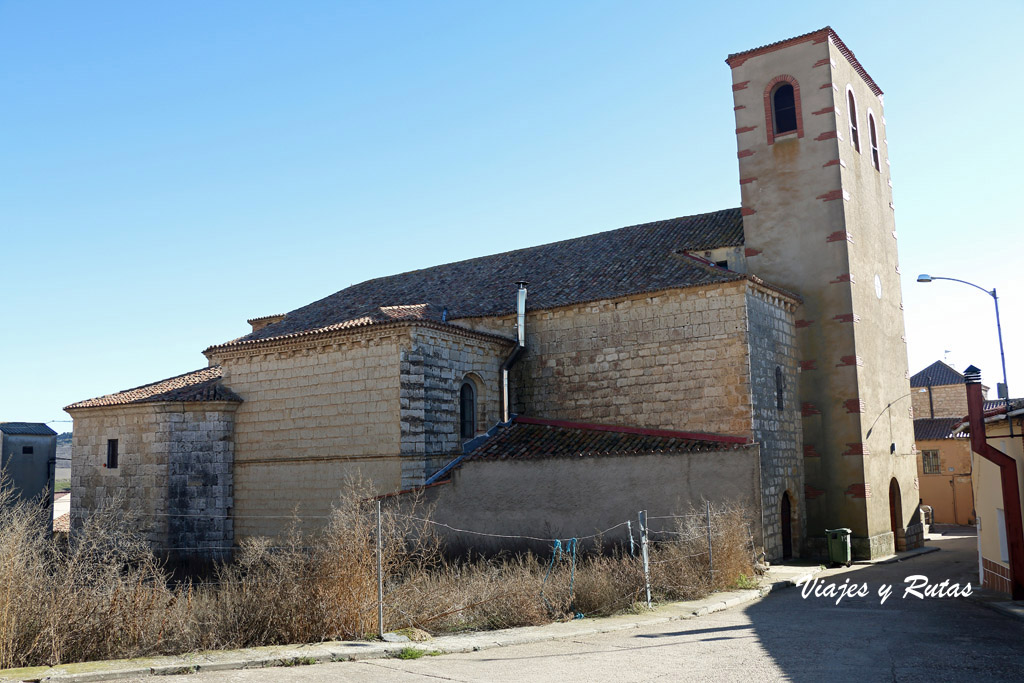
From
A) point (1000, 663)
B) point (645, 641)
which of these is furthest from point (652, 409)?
point (1000, 663)

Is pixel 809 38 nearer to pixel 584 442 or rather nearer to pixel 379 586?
pixel 584 442

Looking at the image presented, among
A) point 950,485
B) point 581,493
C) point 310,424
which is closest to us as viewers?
point 581,493

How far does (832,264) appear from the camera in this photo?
72.3 ft

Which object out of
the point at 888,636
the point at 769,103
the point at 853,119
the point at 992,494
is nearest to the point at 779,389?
the point at 992,494

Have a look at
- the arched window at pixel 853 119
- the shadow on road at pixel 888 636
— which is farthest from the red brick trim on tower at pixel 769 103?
the shadow on road at pixel 888 636

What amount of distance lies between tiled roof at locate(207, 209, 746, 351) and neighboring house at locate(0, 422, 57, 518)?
8385 mm

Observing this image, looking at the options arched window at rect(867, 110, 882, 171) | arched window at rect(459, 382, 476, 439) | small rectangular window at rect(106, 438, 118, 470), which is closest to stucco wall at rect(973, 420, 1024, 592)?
arched window at rect(459, 382, 476, 439)

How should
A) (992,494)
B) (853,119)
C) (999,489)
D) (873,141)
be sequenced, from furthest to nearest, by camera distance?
(873,141), (853,119), (992,494), (999,489)

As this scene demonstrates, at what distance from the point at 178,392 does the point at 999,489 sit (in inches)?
→ 813

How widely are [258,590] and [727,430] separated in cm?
1280

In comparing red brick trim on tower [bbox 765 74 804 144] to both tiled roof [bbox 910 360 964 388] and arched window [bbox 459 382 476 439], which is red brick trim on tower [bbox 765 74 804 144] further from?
tiled roof [bbox 910 360 964 388]

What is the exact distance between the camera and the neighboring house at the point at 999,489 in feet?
42.5

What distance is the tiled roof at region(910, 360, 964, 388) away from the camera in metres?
42.7

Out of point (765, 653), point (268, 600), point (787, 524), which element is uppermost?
point (268, 600)
